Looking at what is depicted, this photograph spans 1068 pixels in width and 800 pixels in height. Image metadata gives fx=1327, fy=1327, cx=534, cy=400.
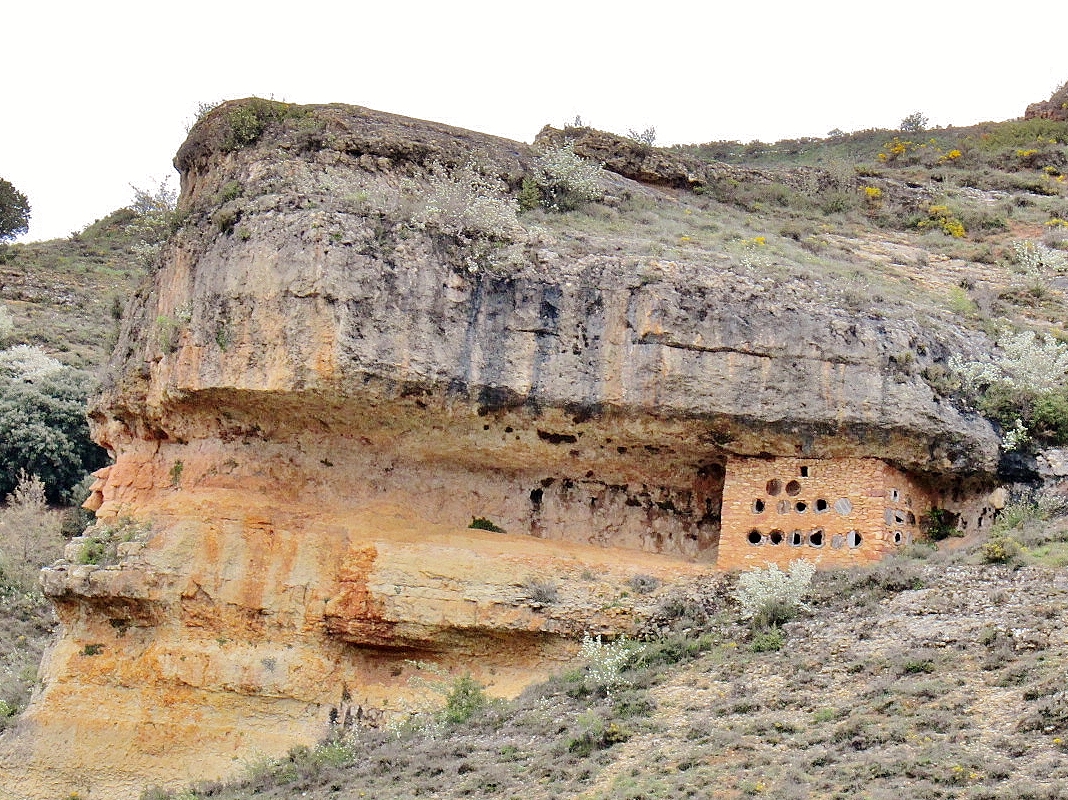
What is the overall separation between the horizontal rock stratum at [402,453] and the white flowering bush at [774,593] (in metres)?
1.25

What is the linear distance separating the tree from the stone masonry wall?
35.4 metres

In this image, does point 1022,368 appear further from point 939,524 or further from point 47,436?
point 47,436

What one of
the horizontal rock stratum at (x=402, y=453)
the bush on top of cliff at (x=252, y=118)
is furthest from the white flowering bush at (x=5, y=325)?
the horizontal rock stratum at (x=402, y=453)

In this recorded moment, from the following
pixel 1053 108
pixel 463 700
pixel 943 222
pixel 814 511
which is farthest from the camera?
pixel 1053 108

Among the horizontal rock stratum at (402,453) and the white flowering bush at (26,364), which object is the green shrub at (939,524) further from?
the white flowering bush at (26,364)

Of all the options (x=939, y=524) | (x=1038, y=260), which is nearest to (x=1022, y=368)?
(x=939, y=524)

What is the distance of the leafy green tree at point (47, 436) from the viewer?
3184 cm

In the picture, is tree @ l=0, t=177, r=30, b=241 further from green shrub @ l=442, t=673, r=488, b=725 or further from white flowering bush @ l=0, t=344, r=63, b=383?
green shrub @ l=442, t=673, r=488, b=725

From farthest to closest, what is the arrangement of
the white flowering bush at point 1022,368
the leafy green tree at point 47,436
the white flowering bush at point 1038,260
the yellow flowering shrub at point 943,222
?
1. the leafy green tree at point 47,436
2. the yellow flowering shrub at point 943,222
3. the white flowering bush at point 1038,260
4. the white flowering bush at point 1022,368

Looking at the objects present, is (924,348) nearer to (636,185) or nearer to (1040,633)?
(1040,633)

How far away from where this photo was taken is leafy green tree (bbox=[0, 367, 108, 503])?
3184 cm

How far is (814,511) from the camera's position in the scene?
1969 centimetres

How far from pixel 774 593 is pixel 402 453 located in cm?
603

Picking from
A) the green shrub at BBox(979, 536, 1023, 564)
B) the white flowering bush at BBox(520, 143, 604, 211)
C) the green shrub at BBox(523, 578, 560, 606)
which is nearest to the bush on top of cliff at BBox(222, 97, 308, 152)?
the white flowering bush at BBox(520, 143, 604, 211)
